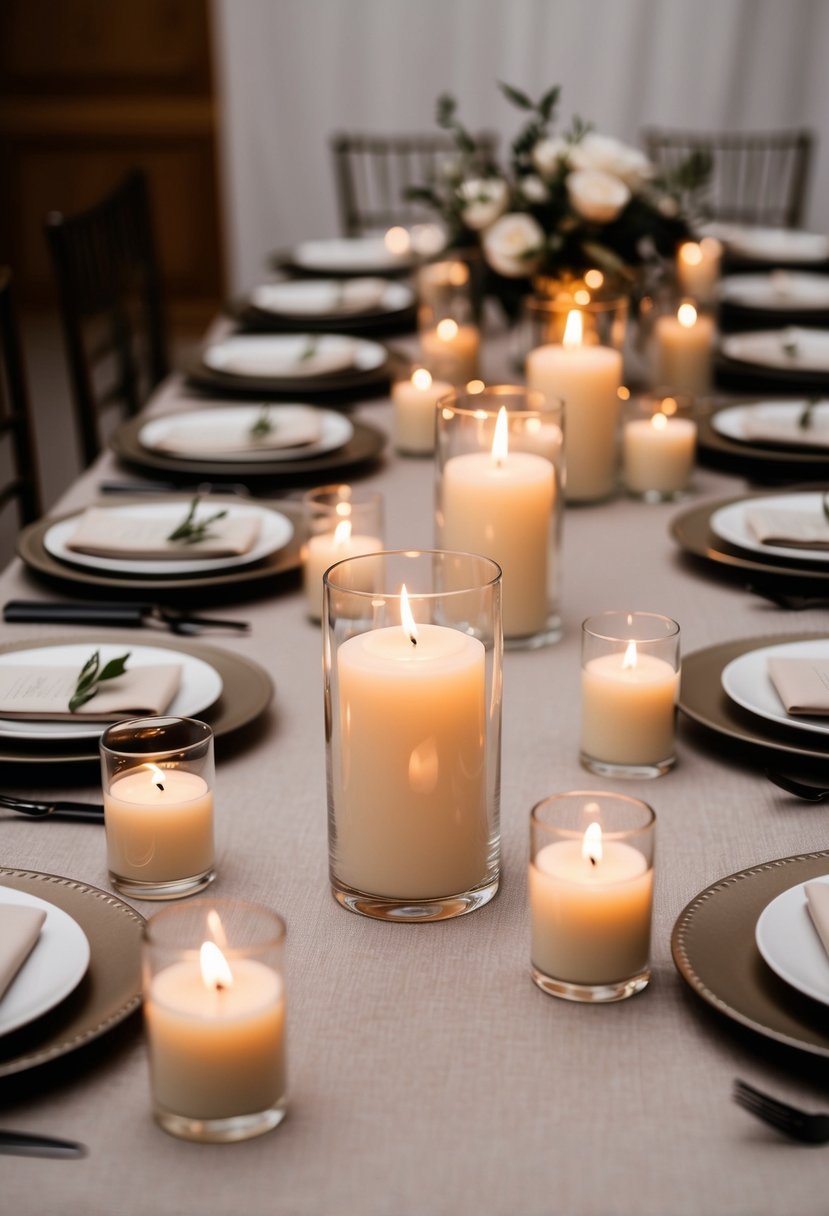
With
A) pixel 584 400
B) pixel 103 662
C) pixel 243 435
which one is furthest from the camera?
pixel 243 435

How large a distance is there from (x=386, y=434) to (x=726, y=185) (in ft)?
13.5

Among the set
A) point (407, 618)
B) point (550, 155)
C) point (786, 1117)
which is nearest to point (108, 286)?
point (550, 155)

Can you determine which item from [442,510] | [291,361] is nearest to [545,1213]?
[442,510]

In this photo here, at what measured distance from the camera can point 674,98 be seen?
5.90 m

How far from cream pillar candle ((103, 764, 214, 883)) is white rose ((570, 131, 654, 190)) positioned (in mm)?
1475

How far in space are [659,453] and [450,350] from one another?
0.53 m

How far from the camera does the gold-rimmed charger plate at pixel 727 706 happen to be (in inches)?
43.2

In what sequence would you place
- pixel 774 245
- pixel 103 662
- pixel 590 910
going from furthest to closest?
pixel 774 245, pixel 103 662, pixel 590 910

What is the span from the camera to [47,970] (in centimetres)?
79

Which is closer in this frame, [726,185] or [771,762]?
[771,762]

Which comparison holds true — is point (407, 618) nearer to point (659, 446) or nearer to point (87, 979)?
point (87, 979)

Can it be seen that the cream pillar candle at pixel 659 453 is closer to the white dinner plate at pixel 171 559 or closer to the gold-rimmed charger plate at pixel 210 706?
the white dinner plate at pixel 171 559

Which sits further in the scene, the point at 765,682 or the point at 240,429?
the point at 240,429

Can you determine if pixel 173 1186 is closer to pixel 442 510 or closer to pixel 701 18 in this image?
pixel 442 510
